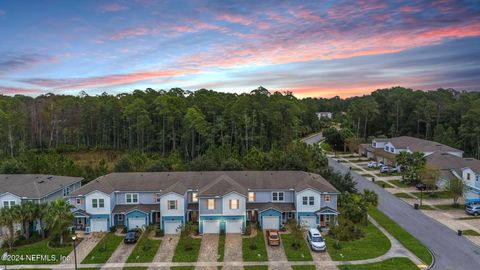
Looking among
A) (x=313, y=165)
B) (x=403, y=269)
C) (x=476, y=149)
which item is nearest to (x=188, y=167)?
(x=313, y=165)

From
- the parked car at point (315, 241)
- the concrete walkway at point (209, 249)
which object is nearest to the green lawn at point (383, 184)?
the parked car at point (315, 241)

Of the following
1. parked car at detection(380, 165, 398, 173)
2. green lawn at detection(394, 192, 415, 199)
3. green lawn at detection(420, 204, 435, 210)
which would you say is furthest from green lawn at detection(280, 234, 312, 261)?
parked car at detection(380, 165, 398, 173)

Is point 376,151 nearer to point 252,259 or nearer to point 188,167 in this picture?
point 188,167

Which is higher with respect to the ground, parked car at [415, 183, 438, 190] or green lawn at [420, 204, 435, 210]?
parked car at [415, 183, 438, 190]

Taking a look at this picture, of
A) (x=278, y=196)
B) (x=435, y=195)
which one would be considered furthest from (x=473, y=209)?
(x=278, y=196)

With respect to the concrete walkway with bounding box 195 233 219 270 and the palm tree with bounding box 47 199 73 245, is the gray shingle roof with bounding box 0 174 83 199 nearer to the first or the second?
the palm tree with bounding box 47 199 73 245

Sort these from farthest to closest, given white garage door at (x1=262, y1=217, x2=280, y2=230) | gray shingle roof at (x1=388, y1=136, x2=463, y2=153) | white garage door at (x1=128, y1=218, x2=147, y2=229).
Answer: gray shingle roof at (x1=388, y1=136, x2=463, y2=153)
white garage door at (x1=128, y1=218, x2=147, y2=229)
white garage door at (x1=262, y1=217, x2=280, y2=230)

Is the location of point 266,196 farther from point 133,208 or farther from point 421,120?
point 421,120
